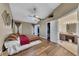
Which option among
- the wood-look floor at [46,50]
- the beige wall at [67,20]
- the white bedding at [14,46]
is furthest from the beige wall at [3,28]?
the beige wall at [67,20]

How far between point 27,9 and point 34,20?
9.3 inches

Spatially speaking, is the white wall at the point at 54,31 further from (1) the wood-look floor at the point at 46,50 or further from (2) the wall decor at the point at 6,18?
(2) the wall decor at the point at 6,18

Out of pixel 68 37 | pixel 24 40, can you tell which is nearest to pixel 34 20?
pixel 24 40

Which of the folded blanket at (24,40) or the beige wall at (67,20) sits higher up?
the beige wall at (67,20)

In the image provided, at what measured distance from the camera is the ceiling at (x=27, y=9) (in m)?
2.06

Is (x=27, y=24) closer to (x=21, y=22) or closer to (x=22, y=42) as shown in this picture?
(x=21, y=22)

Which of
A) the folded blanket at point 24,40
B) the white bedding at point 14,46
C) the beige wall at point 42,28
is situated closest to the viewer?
the white bedding at point 14,46

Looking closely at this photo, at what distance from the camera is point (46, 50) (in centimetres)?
209

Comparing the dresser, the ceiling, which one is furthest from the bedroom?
the dresser

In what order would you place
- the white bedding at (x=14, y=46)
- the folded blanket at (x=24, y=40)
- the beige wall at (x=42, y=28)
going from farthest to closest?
1. the beige wall at (x=42, y=28)
2. the folded blanket at (x=24, y=40)
3. the white bedding at (x=14, y=46)

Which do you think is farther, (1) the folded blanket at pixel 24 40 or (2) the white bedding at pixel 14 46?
(1) the folded blanket at pixel 24 40

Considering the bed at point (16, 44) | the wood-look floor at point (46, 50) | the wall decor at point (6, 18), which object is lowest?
the wood-look floor at point (46, 50)

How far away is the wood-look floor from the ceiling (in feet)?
1.75

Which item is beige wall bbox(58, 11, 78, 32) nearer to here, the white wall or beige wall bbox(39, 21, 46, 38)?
the white wall
